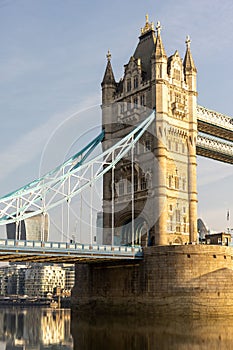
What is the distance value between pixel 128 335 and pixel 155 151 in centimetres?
3132

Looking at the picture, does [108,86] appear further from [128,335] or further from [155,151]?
[128,335]

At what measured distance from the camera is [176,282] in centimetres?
5916

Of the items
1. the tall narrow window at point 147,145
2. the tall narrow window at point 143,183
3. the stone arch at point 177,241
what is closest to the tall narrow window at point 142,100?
the tall narrow window at point 147,145

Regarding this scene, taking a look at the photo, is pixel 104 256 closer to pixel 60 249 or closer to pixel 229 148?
pixel 60 249

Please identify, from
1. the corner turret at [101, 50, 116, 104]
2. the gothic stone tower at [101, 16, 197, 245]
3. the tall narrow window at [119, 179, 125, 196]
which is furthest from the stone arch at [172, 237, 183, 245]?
the corner turret at [101, 50, 116, 104]

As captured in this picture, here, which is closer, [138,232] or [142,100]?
[138,232]

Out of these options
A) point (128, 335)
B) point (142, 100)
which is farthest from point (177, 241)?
point (128, 335)

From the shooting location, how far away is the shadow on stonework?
37916 millimetres

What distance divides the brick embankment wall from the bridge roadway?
2.91 meters

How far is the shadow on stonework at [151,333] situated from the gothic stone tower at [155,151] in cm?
1500

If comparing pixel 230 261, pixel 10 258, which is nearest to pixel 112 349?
pixel 10 258

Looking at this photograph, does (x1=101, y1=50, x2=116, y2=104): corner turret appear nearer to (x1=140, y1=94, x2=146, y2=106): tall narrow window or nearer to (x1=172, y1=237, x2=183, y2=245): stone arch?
(x1=140, y1=94, x2=146, y2=106): tall narrow window

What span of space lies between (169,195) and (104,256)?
14379 millimetres

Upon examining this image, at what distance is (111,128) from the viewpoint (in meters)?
78.2
